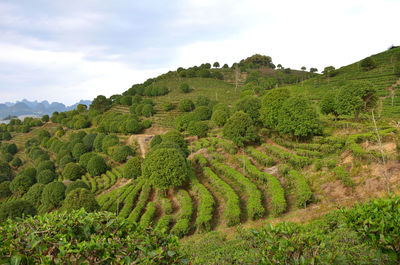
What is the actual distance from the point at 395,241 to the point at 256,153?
67.7ft

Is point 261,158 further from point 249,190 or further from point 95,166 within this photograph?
point 95,166

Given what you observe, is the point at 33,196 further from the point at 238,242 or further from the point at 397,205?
the point at 397,205

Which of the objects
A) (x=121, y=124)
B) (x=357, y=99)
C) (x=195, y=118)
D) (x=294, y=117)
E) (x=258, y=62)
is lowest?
(x=121, y=124)

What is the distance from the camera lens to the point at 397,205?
421cm

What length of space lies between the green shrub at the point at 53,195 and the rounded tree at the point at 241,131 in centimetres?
2674

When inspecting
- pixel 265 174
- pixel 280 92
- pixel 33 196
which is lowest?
pixel 33 196

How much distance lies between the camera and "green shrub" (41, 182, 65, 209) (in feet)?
98.4

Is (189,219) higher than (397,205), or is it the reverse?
(397,205)

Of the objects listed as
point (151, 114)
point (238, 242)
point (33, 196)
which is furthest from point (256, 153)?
point (151, 114)

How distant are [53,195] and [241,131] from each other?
2961cm

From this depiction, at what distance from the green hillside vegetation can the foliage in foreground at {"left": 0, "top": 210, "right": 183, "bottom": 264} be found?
3 cm

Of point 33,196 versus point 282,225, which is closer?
point 282,225

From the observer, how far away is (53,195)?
29969mm

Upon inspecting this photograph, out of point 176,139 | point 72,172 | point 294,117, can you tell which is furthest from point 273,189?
point 72,172
